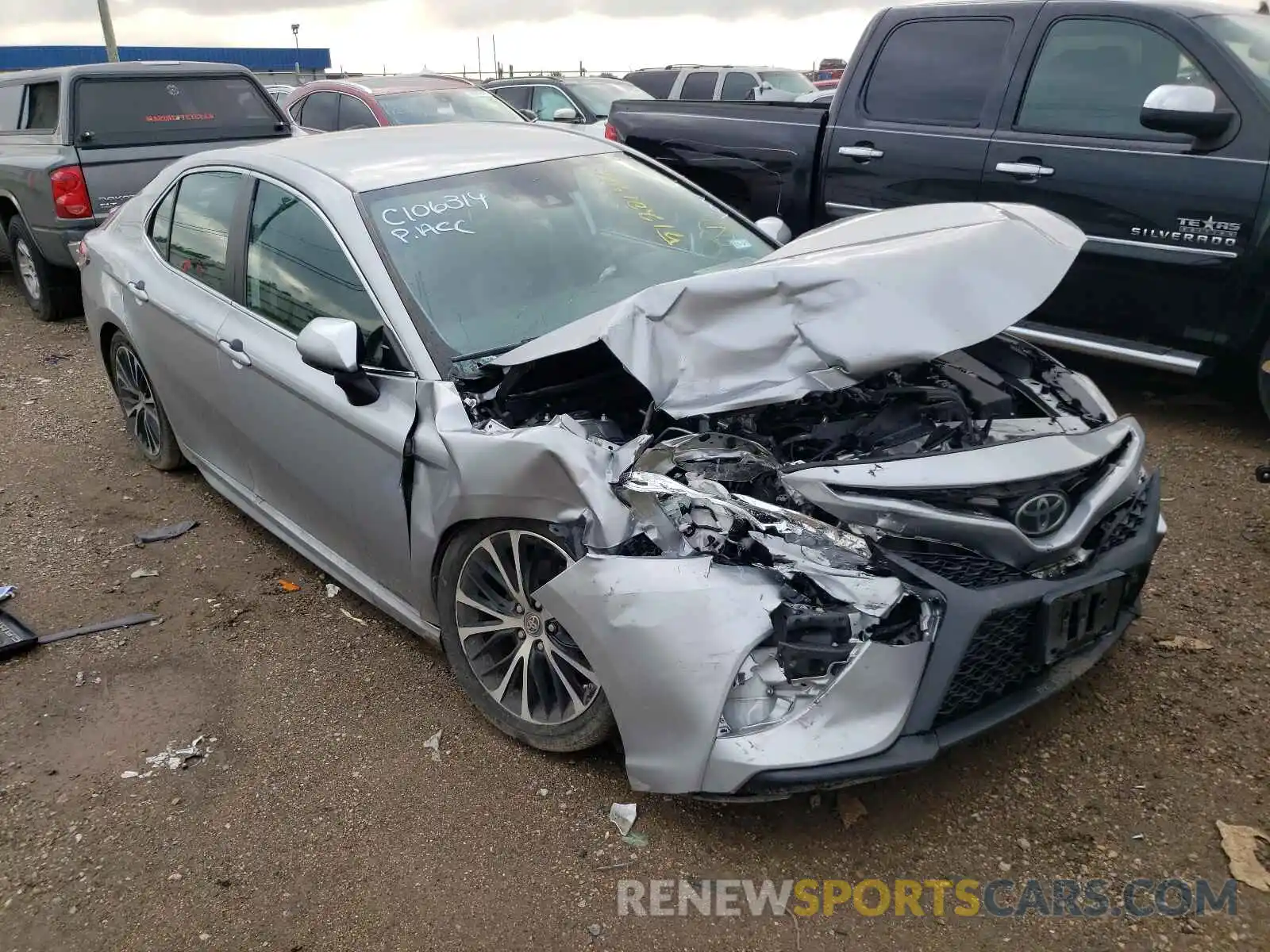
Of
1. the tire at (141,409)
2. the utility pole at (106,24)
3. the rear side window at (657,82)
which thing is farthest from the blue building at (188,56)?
the tire at (141,409)

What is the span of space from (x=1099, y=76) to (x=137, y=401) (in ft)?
17.1

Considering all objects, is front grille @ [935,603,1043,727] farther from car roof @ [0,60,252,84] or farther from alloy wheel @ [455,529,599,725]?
car roof @ [0,60,252,84]

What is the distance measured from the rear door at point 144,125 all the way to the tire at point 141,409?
3.00m

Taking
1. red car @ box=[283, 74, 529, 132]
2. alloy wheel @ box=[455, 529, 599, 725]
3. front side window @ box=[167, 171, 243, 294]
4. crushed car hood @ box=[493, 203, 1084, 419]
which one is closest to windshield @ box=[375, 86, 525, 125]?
red car @ box=[283, 74, 529, 132]

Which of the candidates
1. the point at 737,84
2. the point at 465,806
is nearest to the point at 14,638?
the point at 465,806

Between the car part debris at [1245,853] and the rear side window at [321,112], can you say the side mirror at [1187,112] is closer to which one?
the car part debris at [1245,853]

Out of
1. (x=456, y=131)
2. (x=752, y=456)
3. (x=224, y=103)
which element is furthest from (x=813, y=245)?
(x=224, y=103)

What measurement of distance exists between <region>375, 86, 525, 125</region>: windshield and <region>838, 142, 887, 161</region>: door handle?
470 cm

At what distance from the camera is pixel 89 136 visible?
7270 mm

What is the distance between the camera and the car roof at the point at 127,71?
752 cm

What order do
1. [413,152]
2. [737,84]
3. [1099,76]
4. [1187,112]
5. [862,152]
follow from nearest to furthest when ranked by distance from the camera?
[413,152] → [1187,112] → [1099,76] → [862,152] → [737,84]

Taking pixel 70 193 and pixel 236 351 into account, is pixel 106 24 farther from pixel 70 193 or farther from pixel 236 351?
pixel 236 351

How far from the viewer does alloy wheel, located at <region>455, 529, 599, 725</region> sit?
271cm

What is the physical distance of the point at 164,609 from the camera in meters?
3.90
